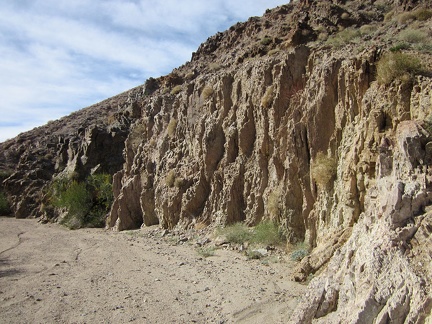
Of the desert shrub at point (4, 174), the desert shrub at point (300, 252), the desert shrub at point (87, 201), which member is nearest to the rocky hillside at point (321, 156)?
the desert shrub at point (300, 252)

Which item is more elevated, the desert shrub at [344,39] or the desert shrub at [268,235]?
the desert shrub at [344,39]

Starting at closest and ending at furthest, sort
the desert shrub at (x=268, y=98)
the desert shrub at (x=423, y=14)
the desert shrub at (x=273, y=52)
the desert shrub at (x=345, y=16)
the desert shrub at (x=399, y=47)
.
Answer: the desert shrub at (x=399, y=47) → the desert shrub at (x=268, y=98) → the desert shrub at (x=423, y=14) → the desert shrub at (x=273, y=52) → the desert shrub at (x=345, y=16)

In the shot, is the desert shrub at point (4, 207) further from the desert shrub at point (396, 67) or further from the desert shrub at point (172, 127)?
the desert shrub at point (396, 67)

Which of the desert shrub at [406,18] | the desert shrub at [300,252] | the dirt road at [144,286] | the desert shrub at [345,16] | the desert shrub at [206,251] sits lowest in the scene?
the dirt road at [144,286]

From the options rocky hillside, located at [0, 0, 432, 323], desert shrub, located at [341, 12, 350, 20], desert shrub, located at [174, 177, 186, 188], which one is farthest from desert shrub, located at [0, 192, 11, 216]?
desert shrub, located at [341, 12, 350, 20]

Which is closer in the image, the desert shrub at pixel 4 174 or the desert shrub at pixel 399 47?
the desert shrub at pixel 399 47

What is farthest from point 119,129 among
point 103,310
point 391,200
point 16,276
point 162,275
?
point 391,200

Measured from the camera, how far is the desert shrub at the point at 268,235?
43.2 feet

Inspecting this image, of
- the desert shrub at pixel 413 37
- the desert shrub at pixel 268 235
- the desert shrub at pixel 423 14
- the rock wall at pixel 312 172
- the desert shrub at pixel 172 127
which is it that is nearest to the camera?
the rock wall at pixel 312 172

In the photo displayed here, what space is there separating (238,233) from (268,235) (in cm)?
165

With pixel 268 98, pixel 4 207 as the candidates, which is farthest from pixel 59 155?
pixel 268 98

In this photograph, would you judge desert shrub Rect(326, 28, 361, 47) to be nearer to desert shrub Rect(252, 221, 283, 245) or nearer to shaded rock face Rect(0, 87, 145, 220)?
desert shrub Rect(252, 221, 283, 245)

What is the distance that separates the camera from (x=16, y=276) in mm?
13055

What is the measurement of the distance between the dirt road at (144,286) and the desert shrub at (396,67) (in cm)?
592
